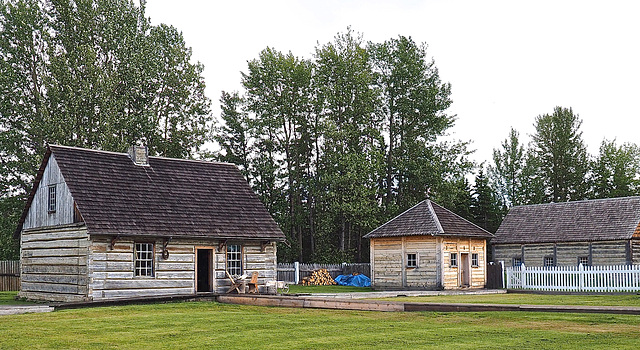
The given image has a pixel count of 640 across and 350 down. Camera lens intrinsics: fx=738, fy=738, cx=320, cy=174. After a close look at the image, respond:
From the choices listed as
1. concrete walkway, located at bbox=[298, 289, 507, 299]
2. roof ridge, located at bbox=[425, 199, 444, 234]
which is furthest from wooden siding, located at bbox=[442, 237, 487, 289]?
concrete walkway, located at bbox=[298, 289, 507, 299]

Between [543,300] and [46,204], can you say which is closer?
[543,300]

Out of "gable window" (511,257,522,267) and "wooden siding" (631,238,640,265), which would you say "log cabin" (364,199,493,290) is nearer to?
"gable window" (511,257,522,267)

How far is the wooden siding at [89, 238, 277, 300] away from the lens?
962 inches

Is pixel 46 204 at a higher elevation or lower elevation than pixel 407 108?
lower

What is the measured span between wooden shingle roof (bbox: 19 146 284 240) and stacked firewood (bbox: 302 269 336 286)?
418 inches

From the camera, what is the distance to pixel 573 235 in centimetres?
4006

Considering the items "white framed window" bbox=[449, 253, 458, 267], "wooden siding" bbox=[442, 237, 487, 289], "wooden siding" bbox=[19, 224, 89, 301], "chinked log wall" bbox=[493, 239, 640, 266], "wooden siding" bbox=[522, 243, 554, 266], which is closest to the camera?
"wooden siding" bbox=[19, 224, 89, 301]

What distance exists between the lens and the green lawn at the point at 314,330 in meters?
12.6

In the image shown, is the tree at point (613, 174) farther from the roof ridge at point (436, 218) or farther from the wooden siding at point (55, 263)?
the wooden siding at point (55, 263)

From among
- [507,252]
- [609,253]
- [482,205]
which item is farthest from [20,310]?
[482,205]

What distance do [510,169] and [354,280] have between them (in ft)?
102

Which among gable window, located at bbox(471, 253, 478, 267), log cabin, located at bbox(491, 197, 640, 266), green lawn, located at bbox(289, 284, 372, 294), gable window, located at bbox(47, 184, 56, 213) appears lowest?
green lawn, located at bbox(289, 284, 372, 294)

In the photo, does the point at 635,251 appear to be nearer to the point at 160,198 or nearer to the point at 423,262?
the point at 423,262

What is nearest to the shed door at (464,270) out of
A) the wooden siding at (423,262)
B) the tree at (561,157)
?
the wooden siding at (423,262)
